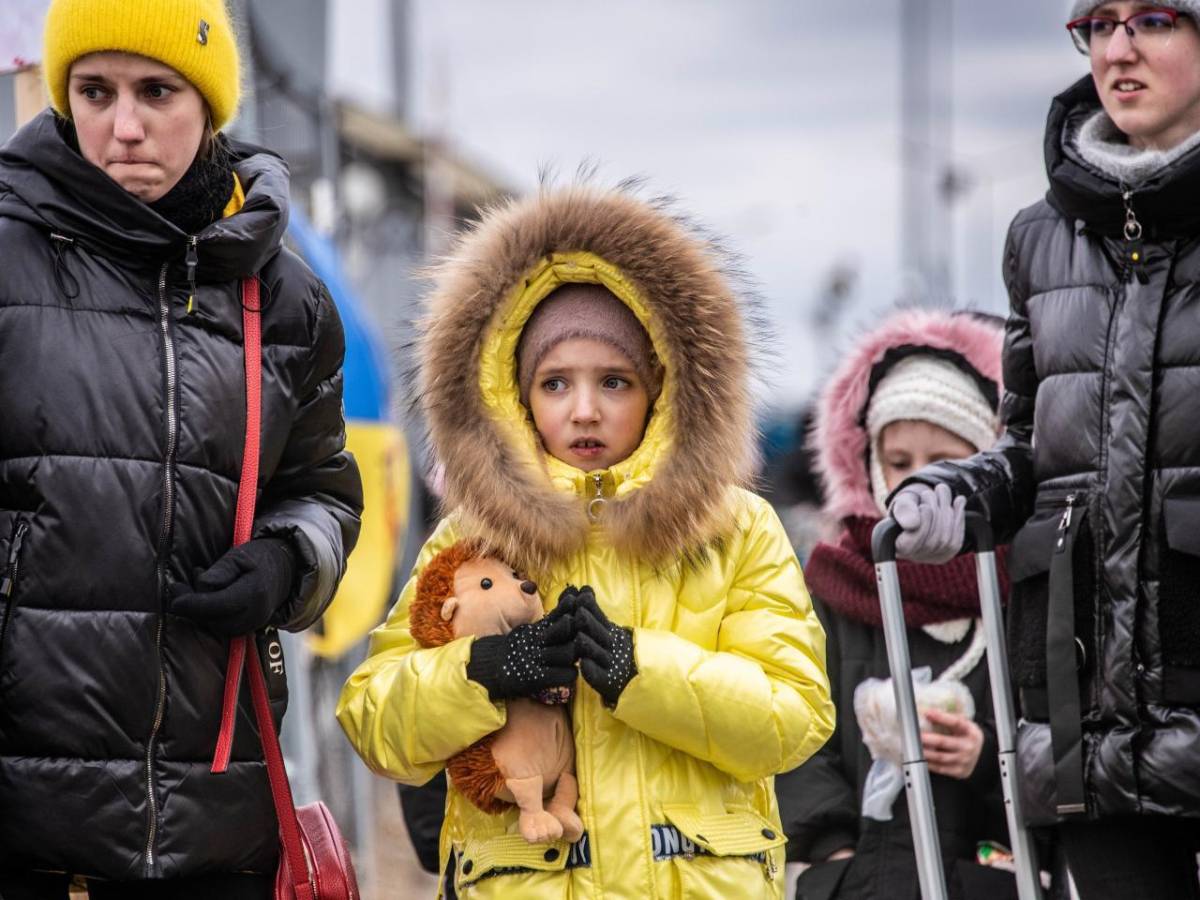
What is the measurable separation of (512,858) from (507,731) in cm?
24

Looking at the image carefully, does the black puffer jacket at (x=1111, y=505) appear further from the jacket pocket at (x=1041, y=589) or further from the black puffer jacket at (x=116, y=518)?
the black puffer jacket at (x=116, y=518)

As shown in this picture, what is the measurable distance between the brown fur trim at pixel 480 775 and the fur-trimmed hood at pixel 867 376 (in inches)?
66.6

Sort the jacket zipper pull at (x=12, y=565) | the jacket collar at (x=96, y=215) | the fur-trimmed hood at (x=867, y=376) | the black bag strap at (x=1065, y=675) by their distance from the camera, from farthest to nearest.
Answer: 1. the fur-trimmed hood at (x=867, y=376)
2. the black bag strap at (x=1065, y=675)
3. the jacket collar at (x=96, y=215)
4. the jacket zipper pull at (x=12, y=565)

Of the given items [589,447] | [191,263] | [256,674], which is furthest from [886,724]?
[191,263]

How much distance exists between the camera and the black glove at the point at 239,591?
3.39 m

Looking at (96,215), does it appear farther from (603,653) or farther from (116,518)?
(603,653)

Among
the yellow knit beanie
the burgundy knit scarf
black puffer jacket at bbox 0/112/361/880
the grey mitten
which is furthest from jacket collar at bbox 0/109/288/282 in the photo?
the burgundy knit scarf

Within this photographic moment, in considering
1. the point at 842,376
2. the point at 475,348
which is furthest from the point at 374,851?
the point at 475,348

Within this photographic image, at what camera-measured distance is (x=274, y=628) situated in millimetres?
3666

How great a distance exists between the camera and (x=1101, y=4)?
3.91m

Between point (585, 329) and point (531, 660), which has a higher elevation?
point (585, 329)

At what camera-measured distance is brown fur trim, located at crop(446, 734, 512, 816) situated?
3.63 m

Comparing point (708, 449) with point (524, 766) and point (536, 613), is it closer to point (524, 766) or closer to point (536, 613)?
point (536, 613)

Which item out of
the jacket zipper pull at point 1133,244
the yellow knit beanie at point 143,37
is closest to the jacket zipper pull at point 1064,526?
the jacket zipper pull at point 1133,244
